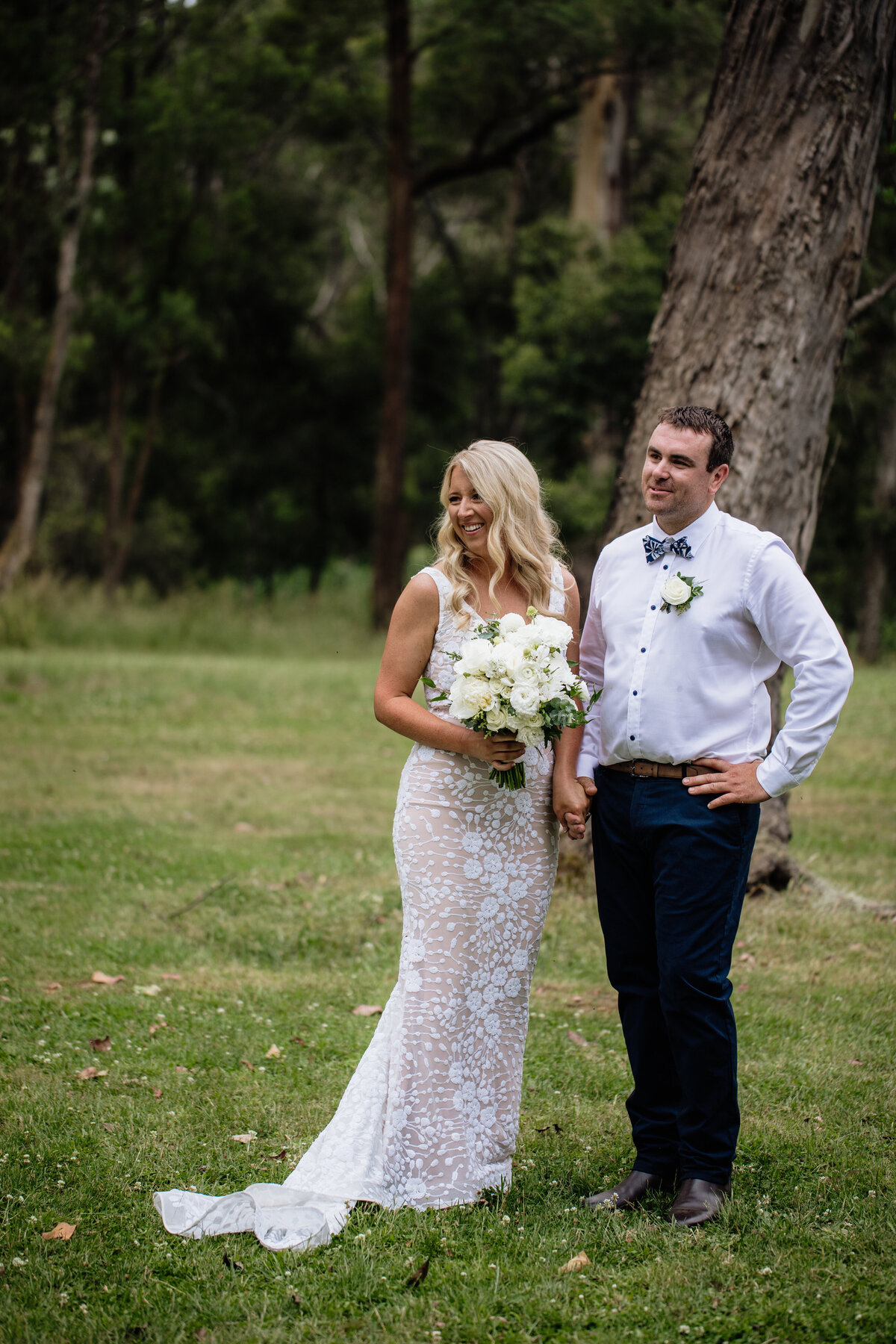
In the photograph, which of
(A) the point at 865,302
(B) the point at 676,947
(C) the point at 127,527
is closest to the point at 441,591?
(B) the point at 676,947

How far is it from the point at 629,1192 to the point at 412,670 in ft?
6.08

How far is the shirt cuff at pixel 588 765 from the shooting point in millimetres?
4043

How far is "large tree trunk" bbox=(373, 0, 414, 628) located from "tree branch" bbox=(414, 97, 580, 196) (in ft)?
2.42

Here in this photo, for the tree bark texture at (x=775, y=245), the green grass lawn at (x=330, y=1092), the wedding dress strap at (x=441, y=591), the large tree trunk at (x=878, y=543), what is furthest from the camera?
the large tree trunk at (x=878, y=543)

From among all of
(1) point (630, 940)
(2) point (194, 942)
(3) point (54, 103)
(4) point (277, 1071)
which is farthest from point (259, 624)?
(1) point (630, 940)

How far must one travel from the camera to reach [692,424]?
3.70 meters

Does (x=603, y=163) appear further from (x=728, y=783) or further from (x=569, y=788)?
(x=728, y=783)

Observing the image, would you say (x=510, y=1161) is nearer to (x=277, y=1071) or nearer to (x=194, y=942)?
(x=277, y=1071)

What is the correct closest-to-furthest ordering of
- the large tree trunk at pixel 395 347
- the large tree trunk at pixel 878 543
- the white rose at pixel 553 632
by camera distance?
the white rose at pixel 553 632 → the large tree trunk at pixel 395 347 → the large tree trunk at pixel 878 543

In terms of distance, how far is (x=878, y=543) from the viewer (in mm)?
26703

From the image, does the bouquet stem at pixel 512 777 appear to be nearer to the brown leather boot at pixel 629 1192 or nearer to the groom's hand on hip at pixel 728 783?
the groom's hand on hip at pixel 728 783

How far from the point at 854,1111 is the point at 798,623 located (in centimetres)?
230

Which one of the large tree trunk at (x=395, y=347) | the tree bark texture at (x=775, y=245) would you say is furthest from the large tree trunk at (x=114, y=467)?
the tree bark texture at (x=775, y=245)

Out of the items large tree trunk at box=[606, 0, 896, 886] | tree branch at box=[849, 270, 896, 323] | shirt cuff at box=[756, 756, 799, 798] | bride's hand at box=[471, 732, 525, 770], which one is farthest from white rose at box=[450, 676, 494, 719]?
tree branch at box=[849, 270, 896, 323]
